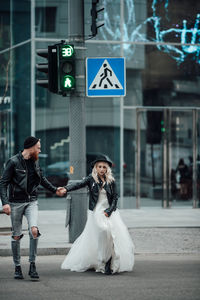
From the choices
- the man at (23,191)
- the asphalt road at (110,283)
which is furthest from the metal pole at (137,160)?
the man at (23,191)

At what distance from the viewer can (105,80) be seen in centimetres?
1097

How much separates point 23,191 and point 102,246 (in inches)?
53.2

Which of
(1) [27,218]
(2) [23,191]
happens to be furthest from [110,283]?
(2) [23,191]

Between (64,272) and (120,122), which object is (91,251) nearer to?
(64,272)

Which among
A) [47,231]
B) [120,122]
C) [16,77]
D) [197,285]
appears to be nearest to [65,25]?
[16,77]

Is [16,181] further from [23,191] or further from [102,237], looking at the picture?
[102,237]

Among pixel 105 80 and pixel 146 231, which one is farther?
pixel 146 231

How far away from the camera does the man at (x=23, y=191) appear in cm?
796

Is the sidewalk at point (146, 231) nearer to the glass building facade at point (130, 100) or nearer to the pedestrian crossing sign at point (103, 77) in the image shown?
the glass building facade at point (130, 100)

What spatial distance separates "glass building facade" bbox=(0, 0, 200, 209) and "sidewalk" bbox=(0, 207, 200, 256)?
1.20 meters

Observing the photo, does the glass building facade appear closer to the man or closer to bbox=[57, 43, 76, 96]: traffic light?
bbox=[57, 43, 76, 96]: traffic light

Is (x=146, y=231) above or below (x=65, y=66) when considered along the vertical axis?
below

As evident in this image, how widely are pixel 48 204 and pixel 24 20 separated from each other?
5.32 metres

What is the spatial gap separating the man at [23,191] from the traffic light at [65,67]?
2725 mm
